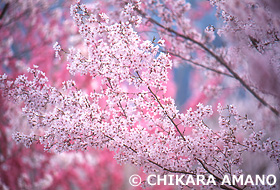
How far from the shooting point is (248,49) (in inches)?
81.2

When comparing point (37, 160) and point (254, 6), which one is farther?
point (37, 160)

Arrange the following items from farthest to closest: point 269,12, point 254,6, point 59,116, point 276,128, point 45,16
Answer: point 45,16 < point 276,128 < point 59,116 < point 254,6 < point 269,12

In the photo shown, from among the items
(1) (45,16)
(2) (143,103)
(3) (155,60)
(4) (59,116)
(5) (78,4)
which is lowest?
(4) (59,116)

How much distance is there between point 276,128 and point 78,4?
2.23 metres

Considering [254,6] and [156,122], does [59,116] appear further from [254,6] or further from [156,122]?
[254,6]

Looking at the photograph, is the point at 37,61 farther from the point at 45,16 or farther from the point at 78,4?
the point at 78,4

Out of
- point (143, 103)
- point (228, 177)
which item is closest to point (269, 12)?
point (143, 103)

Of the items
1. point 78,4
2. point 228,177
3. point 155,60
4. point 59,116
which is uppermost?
point 78,4

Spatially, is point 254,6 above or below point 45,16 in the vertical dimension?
below

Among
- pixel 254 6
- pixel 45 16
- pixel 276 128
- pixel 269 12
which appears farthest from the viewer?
pixel 45 16

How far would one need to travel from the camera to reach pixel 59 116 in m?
2.02

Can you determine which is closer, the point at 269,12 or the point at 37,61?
the point at 269,12

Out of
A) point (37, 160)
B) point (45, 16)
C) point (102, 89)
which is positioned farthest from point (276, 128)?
point (45, 16)

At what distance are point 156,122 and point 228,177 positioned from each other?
29.5 inches
